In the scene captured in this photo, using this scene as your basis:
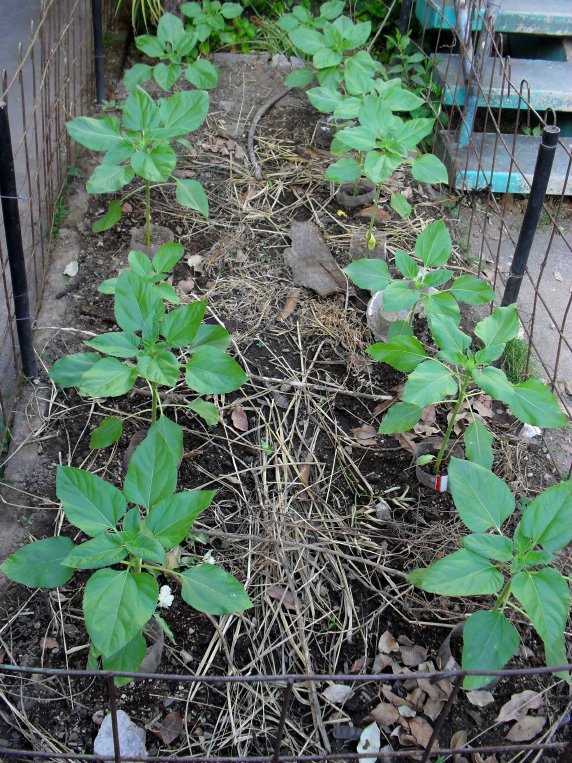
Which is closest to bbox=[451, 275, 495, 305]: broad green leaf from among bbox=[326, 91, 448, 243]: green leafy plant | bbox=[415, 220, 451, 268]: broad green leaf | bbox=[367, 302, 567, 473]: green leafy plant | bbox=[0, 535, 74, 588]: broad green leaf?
bbox=[415, 220, 451, 268]: broad green leaf

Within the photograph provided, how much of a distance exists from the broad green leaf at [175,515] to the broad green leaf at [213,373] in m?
0.53

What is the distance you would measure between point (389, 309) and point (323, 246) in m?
0.99

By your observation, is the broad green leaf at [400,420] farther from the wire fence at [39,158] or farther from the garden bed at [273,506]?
the wire fence at [39,158]

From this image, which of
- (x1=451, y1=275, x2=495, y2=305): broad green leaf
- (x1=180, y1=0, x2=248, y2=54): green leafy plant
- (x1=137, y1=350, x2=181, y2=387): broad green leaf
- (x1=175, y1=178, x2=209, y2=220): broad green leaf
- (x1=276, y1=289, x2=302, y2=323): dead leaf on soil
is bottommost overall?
(x1=276, y1=289, x2=302, y2=323): dead leaf on soil

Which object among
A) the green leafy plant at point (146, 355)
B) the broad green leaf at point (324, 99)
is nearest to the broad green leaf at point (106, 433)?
the green leafy plant at point (146, 355)

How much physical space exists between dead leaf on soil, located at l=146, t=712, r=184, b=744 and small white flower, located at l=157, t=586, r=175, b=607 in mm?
338

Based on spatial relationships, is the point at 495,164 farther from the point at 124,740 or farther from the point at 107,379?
the point at 124,740

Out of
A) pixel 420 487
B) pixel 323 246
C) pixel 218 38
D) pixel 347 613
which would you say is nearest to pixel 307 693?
pixel 347 613

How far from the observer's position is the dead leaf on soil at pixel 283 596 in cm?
272

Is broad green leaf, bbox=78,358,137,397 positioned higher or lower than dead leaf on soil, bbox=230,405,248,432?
higher

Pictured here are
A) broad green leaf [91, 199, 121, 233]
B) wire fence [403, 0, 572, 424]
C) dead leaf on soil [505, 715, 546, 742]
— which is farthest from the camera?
wire fence [403, 0, 572, 424]

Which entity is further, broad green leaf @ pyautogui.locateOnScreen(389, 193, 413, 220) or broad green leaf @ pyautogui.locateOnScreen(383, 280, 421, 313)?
broad green leaf @ pyautogui.locateOnScreen(389, 193, 413, 220)

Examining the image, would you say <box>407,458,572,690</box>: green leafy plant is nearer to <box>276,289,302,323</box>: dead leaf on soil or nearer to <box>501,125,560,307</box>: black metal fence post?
<box>501,125,560,307</box>: black metal fence post

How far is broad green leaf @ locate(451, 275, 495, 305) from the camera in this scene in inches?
127
